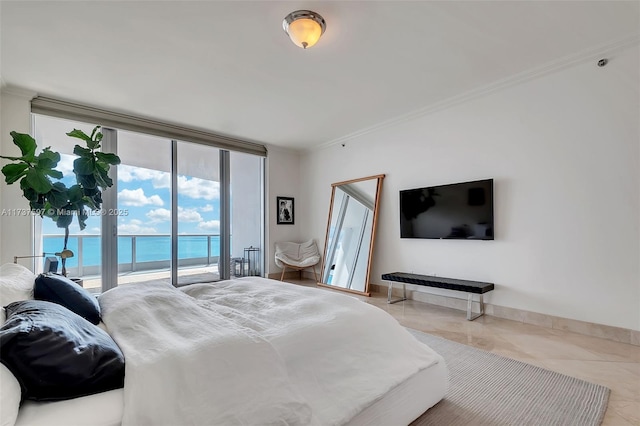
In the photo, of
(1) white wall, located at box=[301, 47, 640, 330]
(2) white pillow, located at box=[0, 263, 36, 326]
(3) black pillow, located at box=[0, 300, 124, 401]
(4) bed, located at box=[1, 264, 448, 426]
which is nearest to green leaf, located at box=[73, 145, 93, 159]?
(2) white pillow, located at box=[0, 263, 36, 326]

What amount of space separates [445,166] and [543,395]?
273 centimetres

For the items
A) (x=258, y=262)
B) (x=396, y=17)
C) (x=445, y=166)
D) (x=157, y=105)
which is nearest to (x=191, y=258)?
(x=258, y=262)

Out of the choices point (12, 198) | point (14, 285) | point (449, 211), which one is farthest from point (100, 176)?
point (449, 211)

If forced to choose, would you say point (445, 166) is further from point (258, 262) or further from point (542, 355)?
point (258, 262)

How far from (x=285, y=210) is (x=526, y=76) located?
4.30 m

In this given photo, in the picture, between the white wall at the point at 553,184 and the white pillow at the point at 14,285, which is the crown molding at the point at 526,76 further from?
the white pillow at the point at 14,285

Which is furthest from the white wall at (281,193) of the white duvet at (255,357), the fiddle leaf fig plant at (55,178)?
the white duvet at (255,357)

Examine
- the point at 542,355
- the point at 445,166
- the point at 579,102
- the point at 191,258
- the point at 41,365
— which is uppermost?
the point at 579,102

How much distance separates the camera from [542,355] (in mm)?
2381

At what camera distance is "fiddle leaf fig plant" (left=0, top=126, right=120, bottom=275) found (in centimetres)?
213

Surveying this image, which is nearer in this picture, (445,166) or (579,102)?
(579,102)

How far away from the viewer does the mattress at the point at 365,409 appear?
2.63 feet

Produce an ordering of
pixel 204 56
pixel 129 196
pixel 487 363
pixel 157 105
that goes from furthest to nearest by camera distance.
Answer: pixel 129 196, pixel 157 105, pixel 204 56, pixel 487 363

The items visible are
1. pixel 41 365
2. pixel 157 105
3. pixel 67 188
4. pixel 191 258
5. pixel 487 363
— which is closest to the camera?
pixel 41 365
